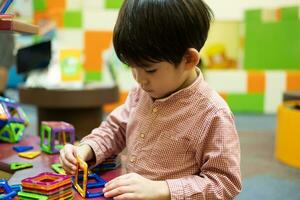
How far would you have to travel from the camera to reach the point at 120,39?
708 mm

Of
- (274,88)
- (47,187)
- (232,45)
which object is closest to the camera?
(47,187)

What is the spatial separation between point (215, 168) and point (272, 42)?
3613 mm

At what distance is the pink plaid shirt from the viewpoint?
27.7 inches

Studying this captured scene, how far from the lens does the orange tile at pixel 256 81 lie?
400 cm

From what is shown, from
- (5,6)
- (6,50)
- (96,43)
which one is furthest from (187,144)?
(96,43)

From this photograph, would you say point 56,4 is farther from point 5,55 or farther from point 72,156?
point 72,156

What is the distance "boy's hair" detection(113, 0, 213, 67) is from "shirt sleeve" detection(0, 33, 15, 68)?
1628 mm

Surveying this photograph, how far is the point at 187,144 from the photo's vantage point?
0.76 m

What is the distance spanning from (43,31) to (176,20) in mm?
3472

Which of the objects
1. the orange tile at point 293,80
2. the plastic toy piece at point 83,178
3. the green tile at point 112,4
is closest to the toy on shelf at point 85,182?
the plastic toy piece at point 83,178

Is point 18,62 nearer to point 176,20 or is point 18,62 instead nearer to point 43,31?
point 176,20

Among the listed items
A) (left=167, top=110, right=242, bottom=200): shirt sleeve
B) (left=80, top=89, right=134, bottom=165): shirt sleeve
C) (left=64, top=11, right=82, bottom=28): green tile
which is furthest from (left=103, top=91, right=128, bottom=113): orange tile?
(left=167, top=110, right=242, bottom=200): shirt sleeve

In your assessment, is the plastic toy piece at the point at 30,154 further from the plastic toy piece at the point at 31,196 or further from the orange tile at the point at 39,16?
the orange tile at the point at 39,16

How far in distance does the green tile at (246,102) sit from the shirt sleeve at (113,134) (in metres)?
3.25
